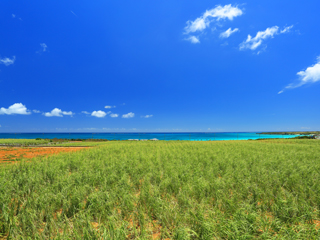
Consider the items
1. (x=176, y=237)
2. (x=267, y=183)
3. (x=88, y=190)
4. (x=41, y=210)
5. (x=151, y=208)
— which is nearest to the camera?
(x=176, y=237)

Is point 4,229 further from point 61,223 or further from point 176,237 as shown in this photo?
point 176,237

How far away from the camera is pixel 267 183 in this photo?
13.0ft

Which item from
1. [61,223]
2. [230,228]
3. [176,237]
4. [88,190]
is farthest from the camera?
[88,190]

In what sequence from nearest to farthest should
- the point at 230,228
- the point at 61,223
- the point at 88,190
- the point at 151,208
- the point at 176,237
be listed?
the point at 176,237, the point at 230,228, the point at 61,223, the point at 151,208, the point at 88,190

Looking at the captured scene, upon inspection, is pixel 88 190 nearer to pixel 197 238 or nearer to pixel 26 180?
pixel 26 180

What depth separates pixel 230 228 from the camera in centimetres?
216

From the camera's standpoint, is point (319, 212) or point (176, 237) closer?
point (176, 237)

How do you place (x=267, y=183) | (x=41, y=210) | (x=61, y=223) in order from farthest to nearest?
(x=267, y=183)
(x=41, y=210)
(x=61, y=223)

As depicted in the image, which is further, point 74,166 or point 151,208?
point 74,166

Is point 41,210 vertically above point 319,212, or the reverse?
point 41,210

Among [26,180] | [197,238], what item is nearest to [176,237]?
[197,238]

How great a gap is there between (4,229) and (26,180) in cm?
228

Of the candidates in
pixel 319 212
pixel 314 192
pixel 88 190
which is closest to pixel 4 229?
pixel 88 190

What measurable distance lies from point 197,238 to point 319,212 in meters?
2.75
